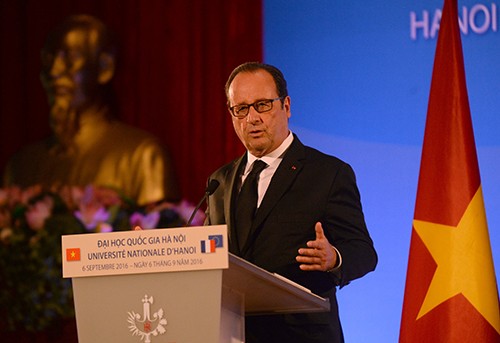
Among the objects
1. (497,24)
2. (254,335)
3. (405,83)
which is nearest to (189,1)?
(405,83)

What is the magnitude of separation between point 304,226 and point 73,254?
0.86m

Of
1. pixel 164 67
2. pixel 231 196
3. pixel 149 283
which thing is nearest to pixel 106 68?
pixel 164 67

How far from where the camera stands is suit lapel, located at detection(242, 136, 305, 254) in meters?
2.80

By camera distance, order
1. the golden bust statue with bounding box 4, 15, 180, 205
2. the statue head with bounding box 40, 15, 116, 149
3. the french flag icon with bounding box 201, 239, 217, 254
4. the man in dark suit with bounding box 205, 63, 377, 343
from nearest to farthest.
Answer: the french flag icon with bounding box 201, 239, 217, 254 < the man in dark suit with bounding box 205, 63, 377, 343 < the golden bust statue with bounding box 4, 15, 180, 205 < the statue head with bounding box 40, 15, 116, 149

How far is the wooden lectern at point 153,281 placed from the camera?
2.06 m

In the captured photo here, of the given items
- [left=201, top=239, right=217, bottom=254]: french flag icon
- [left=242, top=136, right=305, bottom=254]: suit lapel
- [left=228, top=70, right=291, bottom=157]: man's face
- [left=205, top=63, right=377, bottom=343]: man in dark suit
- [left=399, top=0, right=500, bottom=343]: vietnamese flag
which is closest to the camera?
[left=201, top=239, right=217, bottom=254]: french flag icon

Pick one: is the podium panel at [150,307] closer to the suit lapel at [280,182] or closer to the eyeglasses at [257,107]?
the suit lapel at [280,182]

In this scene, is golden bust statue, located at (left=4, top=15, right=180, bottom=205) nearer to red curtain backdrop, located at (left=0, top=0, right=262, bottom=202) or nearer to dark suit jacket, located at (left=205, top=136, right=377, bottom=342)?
red curtain backdrop, located at (left=0, top=0, right=262, bottom=202)

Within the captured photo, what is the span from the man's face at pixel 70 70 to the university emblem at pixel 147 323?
366 cm

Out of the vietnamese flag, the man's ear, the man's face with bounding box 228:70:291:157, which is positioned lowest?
the vietnamese flag

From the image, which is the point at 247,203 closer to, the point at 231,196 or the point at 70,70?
the point at 231,196

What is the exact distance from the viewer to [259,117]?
294cm

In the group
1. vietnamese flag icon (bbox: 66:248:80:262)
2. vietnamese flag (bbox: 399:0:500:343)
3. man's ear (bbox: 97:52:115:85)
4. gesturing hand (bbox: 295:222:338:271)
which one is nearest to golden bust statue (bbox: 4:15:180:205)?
man's ear (bbox: 97:52:115:85)

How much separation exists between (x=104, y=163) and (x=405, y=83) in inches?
76.0
